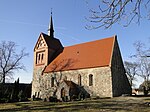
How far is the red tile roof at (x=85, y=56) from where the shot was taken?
92.7 feet

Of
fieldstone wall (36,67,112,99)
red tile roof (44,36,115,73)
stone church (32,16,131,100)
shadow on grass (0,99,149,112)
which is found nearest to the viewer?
shadow on grass (0,99,149,112)

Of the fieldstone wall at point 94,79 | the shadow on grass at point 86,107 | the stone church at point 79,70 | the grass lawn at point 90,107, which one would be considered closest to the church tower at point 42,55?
the stone church at point 79,70

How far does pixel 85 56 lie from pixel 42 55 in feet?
33.1

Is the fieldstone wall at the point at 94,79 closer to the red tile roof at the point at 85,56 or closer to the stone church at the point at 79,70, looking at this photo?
the stone church at the point at 79,70

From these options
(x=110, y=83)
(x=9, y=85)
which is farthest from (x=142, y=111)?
(x=9, y=85)

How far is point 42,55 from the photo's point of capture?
37.1 metres

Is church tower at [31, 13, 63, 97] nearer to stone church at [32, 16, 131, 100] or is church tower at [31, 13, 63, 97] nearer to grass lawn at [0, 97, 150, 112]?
stone church at [32, 16, 131, 100]

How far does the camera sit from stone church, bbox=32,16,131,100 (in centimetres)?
2694

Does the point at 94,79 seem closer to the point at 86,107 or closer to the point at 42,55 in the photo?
the point at 86,107

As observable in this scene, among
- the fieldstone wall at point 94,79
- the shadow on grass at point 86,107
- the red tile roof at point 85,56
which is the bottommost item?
the shadow on grass at point 86,107

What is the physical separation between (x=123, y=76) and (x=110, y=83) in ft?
15.7

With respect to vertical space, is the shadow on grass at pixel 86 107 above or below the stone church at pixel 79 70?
below

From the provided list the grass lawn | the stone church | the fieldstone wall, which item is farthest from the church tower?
the grass lawn

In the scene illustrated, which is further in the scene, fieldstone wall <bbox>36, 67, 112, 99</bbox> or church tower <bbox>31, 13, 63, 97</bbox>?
church tower <bbox>31, 13, 63, 97</bbox>
